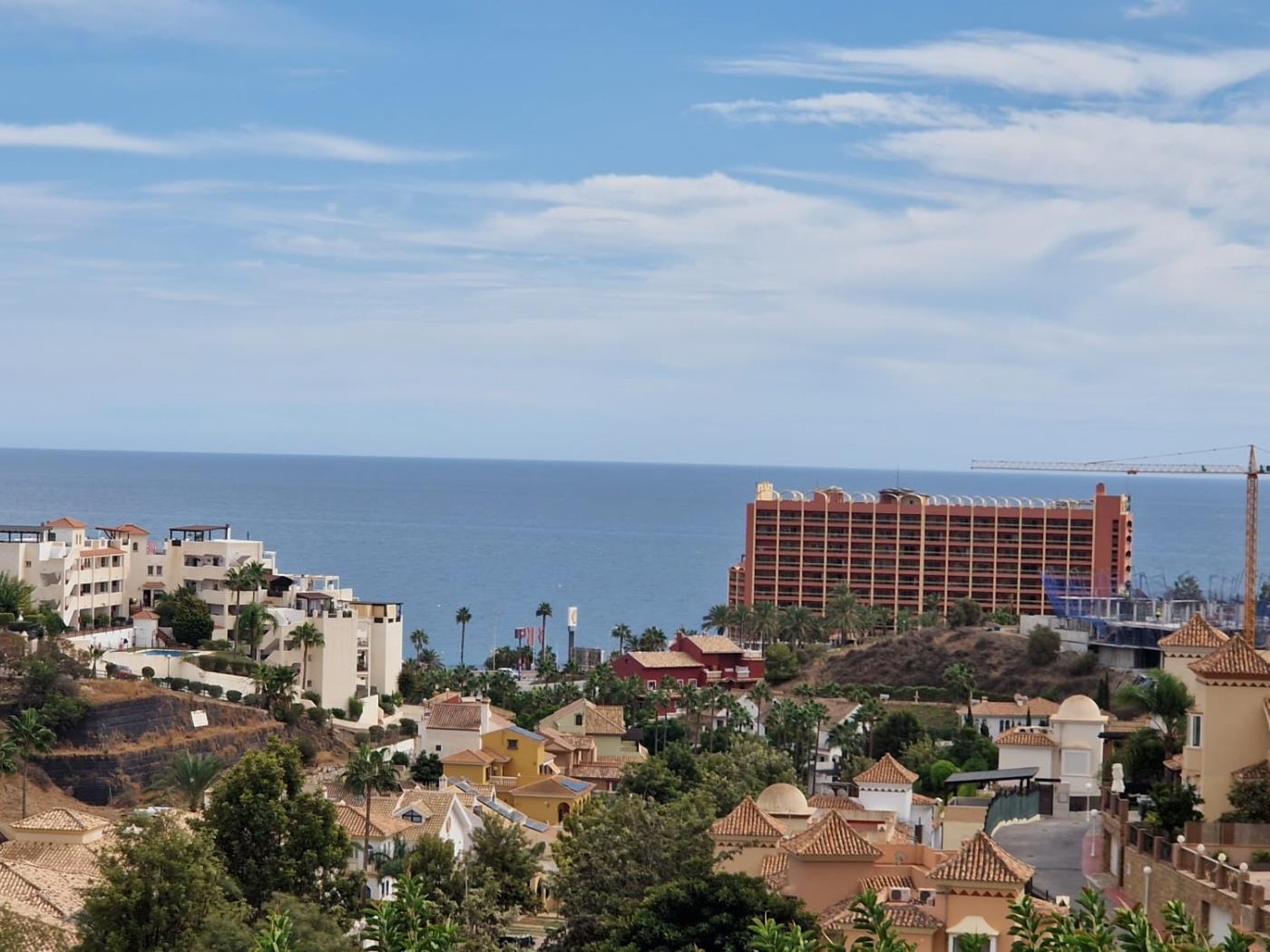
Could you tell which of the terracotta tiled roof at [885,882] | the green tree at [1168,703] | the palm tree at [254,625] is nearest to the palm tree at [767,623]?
the palm tree at [254,625]

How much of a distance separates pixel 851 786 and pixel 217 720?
26.3 m

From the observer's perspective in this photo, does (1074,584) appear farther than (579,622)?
No

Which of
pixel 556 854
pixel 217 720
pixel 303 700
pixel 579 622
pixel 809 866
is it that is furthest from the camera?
pixel 579 622

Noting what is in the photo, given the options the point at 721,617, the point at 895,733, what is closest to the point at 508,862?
the point at 895,733

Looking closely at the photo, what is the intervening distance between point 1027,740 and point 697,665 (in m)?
46.1

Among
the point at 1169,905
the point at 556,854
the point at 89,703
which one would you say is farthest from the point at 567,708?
the point at 1169,905

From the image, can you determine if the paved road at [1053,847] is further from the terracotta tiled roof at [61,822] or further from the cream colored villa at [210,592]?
the cream colored villa at [210,592]

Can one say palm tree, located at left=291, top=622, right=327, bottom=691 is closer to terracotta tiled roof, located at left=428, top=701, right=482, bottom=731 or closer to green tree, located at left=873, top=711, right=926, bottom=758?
terracotta tiled roof, located at left=428, top=701, right=482, bottom=731

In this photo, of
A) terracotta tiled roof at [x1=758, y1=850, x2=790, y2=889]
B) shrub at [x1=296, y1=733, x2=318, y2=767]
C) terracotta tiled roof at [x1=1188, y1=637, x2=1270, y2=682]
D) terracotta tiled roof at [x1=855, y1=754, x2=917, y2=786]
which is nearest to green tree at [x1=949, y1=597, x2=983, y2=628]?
shrub at [x1=296, y1=733, x2=318, y2=767]

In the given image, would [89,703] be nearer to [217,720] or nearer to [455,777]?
[217,720]

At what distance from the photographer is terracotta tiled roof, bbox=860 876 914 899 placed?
128ft

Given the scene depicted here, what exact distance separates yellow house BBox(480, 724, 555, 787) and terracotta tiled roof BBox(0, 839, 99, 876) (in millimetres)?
27216

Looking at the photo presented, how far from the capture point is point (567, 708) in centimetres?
8619

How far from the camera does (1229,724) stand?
39562 millimetres
